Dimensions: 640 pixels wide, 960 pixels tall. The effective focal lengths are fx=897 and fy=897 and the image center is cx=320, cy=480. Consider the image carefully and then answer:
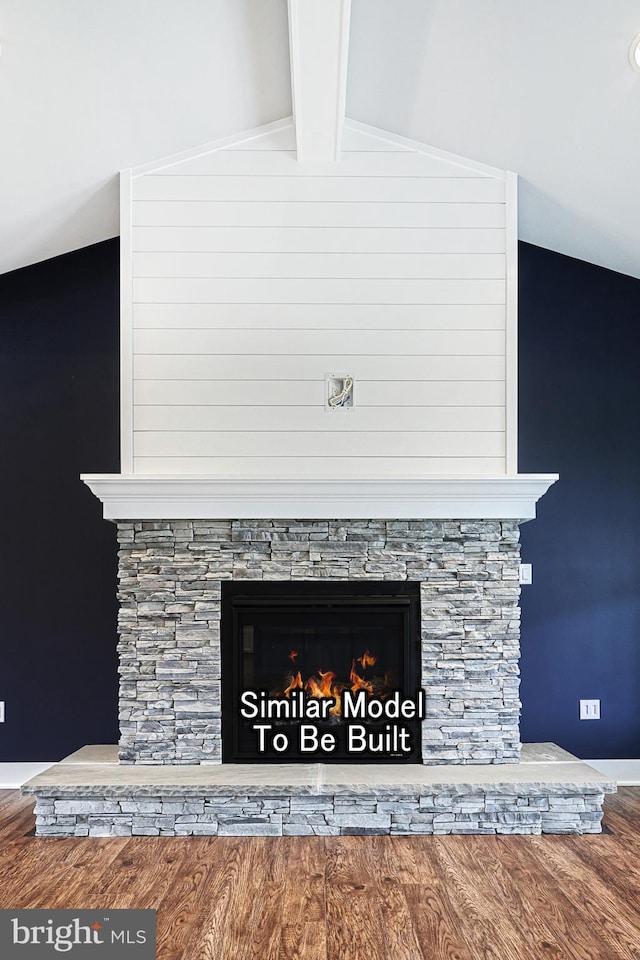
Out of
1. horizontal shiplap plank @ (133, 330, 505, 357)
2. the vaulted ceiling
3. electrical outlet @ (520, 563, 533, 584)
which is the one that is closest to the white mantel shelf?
horizontal shiplap plank @ (133, 330, 505, 357)

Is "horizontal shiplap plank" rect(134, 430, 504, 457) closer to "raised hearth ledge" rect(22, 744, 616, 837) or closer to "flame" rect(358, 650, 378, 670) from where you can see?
"flame" rect(358, 650, 378, 670)

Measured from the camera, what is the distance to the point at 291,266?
163 inches

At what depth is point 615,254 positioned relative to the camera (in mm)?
4531

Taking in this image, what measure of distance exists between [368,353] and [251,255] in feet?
2.32

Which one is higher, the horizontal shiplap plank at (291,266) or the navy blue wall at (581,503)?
the horizontal shiplap plank at (291,266)

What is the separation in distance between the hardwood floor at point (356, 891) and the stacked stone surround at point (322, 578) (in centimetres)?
62

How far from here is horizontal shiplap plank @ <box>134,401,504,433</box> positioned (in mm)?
4113

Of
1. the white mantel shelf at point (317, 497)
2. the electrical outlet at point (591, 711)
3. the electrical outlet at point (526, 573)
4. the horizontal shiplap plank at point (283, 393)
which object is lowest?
the electrical outlet at point (591, 711)

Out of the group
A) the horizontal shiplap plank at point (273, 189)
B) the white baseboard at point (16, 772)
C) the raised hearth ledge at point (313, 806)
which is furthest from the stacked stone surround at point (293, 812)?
the horizontal shiplap plank at point (273, 189)

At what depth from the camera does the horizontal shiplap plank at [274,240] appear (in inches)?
163

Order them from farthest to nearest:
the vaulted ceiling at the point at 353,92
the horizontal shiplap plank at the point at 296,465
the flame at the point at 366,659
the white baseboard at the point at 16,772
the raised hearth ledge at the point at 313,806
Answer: the white baseboard at the point at 16,772
the flame at the point at 366,659
the horizontal shiplap plank at the point at 296,465
the raised hearth ledge at the point at 313,806
the vaulted ceiling at the point at 353,92

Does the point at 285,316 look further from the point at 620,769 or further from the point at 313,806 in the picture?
the point at 620,769

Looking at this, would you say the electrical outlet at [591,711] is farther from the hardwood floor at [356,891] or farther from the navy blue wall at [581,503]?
the hardwood floor at [356,891]

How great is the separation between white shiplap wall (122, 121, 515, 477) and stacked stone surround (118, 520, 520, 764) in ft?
0.94
